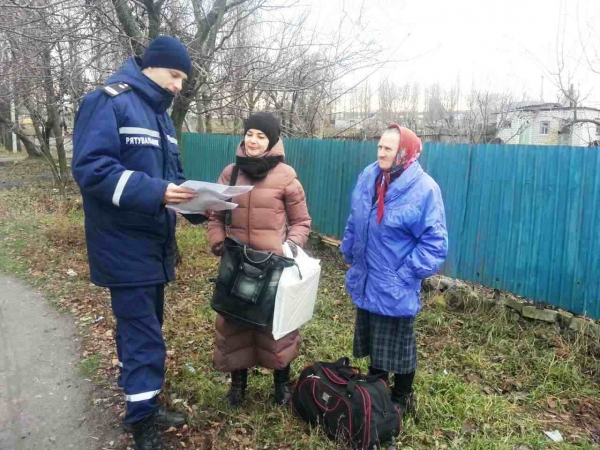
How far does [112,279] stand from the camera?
7.82 feet

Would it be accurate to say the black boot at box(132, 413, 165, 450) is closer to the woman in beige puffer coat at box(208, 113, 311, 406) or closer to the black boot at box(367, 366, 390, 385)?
the woman in beige puffer coat at box(208, 113, 311, 406)

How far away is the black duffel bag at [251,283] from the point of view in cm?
274

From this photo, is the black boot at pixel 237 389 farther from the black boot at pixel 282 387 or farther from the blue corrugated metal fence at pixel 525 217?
the blue corrugated metal fence at pixel 525 217

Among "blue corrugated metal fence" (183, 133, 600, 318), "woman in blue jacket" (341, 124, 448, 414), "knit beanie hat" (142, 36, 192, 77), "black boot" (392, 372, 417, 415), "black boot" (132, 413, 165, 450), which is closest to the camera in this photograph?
"knit beanie hat" (142, 36, 192, 77)

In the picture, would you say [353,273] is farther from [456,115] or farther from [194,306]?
[456,115]

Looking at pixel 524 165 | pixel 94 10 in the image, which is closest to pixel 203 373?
pixel 524 165

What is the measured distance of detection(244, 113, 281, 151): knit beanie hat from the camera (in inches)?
110

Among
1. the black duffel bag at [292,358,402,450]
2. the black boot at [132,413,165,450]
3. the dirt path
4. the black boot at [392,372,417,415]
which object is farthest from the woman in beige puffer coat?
the dirt path

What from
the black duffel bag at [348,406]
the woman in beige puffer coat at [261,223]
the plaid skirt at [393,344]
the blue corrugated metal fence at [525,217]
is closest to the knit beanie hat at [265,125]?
the woman in beige puffer coat at [261,223]

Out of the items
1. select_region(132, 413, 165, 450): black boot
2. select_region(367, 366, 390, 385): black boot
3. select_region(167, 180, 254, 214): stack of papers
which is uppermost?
select_region(167, 180, 254, 214): stack of papers

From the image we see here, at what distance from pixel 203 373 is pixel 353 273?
144 centimetres

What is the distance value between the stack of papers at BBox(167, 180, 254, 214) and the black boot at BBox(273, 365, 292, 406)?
1.28 m

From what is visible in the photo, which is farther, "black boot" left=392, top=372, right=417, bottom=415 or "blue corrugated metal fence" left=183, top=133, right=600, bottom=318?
"blue corrugated metal fence" left=183, top=133, right=600, bottom=318

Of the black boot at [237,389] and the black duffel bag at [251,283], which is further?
the black boot at [237,389]
